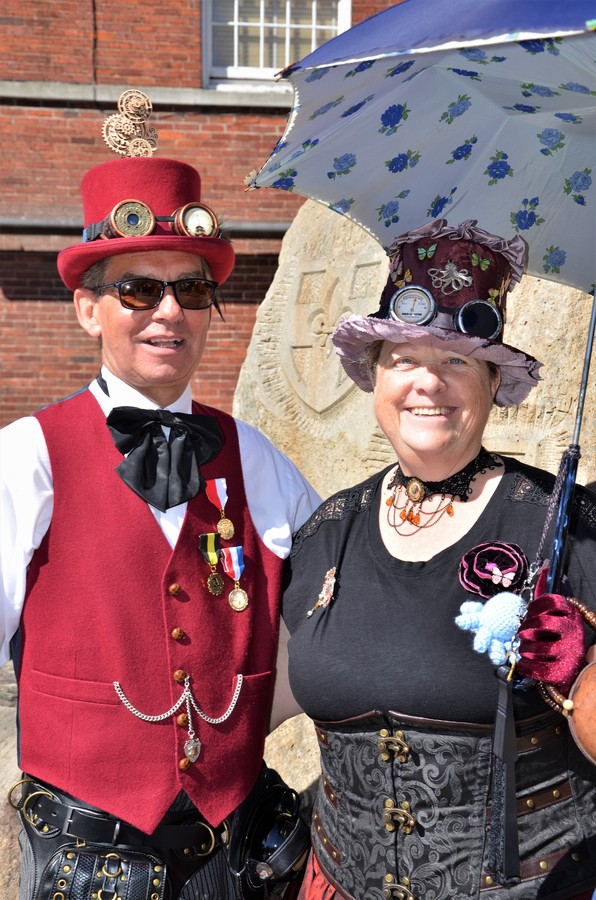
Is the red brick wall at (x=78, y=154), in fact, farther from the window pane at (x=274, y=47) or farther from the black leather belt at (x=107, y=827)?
the black leather belt at (x=107, y=827)

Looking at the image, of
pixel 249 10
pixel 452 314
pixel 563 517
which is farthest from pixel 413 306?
pixel 249 10

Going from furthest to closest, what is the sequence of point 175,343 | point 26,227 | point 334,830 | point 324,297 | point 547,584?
1. point 26,227
2. point 324,297
3. point 175,343
4. point 334,830
5. point 547,584

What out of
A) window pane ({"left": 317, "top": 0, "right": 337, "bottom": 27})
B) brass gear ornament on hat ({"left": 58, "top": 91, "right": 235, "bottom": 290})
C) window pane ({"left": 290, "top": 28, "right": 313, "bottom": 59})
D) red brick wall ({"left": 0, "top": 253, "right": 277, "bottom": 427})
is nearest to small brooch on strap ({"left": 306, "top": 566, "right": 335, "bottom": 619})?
brass gear ornament on hat ({"left": 58, "top": 91, "right": 235, "bottom": 290})

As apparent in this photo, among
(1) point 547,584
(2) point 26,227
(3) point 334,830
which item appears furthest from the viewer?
(2) point 26,227

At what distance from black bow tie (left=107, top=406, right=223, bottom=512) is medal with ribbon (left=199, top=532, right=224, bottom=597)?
105 mm

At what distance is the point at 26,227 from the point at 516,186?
282 inches

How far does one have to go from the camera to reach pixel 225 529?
7.75ft

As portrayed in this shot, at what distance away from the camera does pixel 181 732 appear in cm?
223

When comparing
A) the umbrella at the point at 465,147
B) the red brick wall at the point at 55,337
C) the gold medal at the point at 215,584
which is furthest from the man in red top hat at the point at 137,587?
the red brick wall at the point at 55,337

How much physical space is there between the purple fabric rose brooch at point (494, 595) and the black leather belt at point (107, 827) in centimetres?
80

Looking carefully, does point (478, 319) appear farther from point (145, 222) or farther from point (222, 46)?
point (222, 46)

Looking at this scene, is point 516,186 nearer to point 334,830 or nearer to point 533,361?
point 533,361

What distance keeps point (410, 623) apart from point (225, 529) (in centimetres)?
54

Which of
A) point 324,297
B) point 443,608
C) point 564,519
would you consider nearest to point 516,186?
point 564,519
